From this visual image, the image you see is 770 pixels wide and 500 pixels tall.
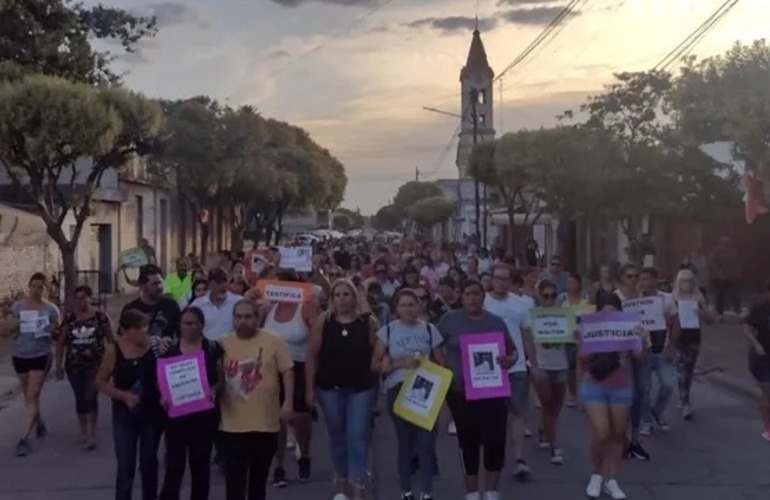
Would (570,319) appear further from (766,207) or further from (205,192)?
(205,192)

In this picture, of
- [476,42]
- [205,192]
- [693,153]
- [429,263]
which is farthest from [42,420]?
[476,42]

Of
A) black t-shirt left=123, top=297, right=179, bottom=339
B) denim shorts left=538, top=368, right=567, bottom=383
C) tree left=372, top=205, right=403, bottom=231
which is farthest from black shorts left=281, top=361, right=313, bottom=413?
tree left=372, top=205, right=403, bottom=231

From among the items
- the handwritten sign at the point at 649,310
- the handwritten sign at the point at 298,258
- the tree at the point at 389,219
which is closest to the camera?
the handwritten sign at the point at 649,310

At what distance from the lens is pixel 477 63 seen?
299 feet

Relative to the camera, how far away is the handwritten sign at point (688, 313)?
13.6m

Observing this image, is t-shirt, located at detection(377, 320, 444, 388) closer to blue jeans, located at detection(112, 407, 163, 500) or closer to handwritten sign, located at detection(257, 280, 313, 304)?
blue jeans, located at detection(112, 407, 163, 500)

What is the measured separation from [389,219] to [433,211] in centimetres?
6603

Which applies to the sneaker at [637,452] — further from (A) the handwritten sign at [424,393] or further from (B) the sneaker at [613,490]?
(A) the handwritten sign at [424,393]

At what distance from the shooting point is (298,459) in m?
10.8

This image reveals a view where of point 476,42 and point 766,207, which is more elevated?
point 476,42

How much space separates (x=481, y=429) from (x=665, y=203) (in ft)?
72.1

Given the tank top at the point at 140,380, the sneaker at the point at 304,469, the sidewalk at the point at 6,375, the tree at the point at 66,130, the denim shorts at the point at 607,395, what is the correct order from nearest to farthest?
1. the tank top at the point at 140,380
2. the denim shorts at the point at 607,395
3. the sneaker at the point at 304,469
4. the sidewalk at the point at 6,375
5. the tree at the point at 66,130

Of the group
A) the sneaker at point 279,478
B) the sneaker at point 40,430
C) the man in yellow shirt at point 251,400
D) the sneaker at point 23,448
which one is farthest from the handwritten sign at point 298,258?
the man in yellow shirt at point 251,400

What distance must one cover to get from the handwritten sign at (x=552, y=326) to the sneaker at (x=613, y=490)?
1.77 metres
